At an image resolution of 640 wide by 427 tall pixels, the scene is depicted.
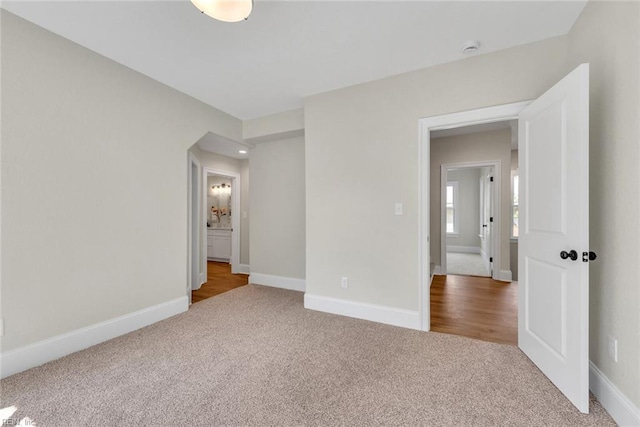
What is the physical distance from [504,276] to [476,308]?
1847mm

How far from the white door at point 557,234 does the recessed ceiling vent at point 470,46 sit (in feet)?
2.30

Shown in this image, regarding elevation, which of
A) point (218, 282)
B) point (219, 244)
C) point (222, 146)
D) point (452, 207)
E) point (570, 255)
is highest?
point (222, 146)

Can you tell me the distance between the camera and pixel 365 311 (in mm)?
2930

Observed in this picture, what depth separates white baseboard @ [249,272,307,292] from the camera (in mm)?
4125

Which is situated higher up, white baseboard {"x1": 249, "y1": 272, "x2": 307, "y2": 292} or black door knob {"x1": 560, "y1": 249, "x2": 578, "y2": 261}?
black door knob {"x1": 560, "y1": 249, "x2": 578, "y2": 261}

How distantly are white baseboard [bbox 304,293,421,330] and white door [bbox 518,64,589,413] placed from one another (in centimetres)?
94

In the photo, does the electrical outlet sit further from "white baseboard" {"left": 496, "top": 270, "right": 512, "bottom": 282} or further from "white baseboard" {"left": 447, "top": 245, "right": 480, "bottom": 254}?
"white baseboard" {"left": 447, "top": 245, "right": 480, "bottom": 254}

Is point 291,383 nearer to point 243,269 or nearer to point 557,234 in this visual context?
point 557,234

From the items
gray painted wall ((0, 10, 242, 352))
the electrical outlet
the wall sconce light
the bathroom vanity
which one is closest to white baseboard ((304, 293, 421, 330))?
the electrical outlet

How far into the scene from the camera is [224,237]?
672 centimetres

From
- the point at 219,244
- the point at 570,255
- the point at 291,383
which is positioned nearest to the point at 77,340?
the point at 291,383

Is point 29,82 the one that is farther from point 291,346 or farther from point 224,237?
point 224,237

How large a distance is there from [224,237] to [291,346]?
4.94m

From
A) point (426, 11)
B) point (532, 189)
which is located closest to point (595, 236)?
point (532, 189)
